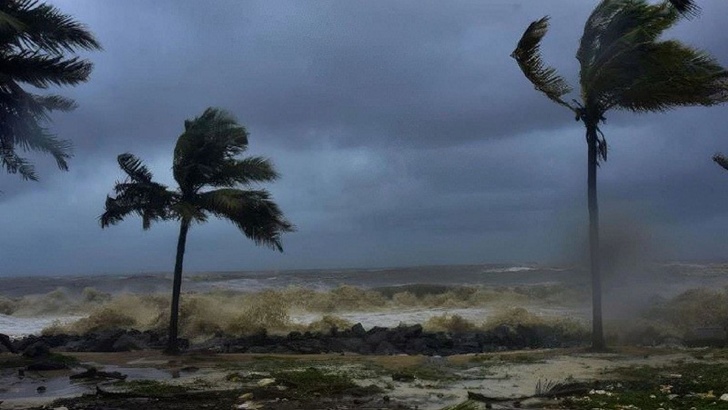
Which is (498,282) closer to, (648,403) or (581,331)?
(581,331)

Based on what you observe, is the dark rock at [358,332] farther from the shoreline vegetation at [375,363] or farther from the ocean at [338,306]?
the ocean at [338,306]

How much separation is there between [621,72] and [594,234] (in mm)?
3783

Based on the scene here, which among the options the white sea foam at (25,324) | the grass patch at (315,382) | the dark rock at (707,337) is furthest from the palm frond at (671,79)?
the white sea foam at (25,324)

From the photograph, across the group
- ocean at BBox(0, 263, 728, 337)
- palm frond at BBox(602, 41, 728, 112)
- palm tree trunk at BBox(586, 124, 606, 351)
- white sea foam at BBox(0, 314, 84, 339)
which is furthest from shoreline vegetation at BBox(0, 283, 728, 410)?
palm frond at BBox(602, 41, 728, 112)

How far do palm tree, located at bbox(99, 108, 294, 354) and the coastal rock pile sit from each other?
155 inches

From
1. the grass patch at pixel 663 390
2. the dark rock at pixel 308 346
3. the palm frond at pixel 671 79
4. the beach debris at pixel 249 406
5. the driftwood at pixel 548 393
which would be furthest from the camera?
the dark rock at pixel 308 346

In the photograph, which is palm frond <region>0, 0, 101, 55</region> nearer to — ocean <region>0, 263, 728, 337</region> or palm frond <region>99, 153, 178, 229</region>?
palm frond <region>99, 153, 178, 229</region>

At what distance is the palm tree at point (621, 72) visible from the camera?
14984 mm

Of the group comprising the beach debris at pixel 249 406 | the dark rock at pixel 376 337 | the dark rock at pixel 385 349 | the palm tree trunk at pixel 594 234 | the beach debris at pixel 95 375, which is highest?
the palm tree trunk at pixel 594 234

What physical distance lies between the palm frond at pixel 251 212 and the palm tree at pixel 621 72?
7.20m

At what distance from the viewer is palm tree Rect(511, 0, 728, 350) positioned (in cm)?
1498

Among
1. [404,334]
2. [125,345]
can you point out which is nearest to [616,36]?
[404,334]

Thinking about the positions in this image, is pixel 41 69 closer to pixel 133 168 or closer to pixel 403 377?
pixel 133 168

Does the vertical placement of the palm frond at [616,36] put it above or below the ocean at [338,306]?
above
